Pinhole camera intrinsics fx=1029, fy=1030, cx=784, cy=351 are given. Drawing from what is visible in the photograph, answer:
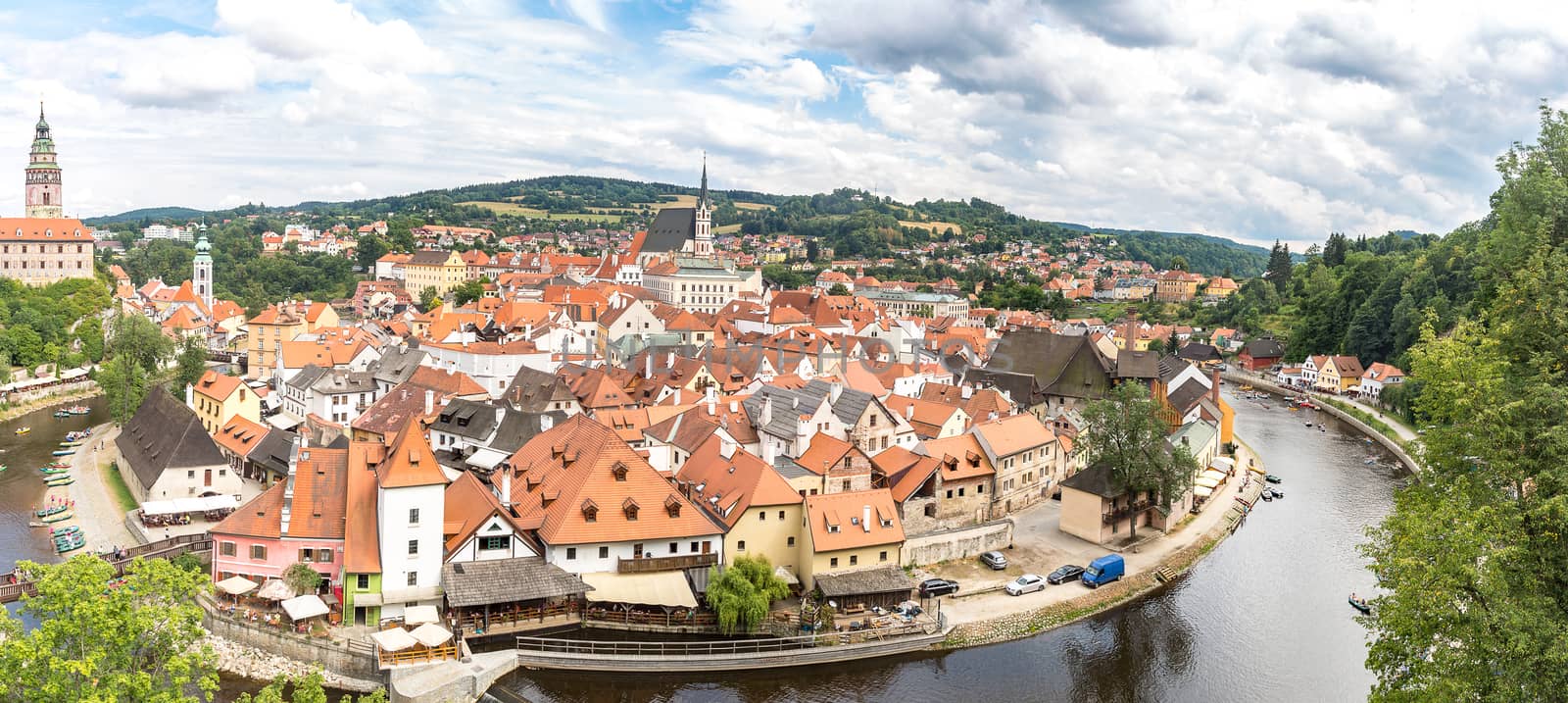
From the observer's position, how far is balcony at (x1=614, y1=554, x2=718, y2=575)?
2664 centimetres

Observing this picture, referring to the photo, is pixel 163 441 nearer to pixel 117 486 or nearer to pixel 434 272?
pixel 117 486

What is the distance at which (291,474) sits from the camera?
25531mm

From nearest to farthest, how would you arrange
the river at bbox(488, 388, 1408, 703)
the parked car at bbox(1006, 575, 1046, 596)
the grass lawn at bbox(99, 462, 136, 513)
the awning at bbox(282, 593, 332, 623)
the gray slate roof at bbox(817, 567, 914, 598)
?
1. the awning at bbox(282, 593, 332, 623)
2. the river at bbox(488, 388, 1408, 703)
3. the gray slate roof at bbox(817, 567, 914, 598)
4. the parked car at bbox(1006, 575, 1046, 596)
5. the grass lawn at bbox(99, 462, 136, 513)

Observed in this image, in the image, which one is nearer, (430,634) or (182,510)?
(430,634)

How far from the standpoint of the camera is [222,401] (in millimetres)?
43219

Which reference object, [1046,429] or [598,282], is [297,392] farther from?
[598,282]

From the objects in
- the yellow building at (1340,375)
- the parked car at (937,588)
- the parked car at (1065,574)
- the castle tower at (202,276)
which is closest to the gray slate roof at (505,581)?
the parked car at (937,588)

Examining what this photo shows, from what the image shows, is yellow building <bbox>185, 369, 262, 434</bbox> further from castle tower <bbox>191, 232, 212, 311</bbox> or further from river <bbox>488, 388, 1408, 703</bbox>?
castle tower <bbox>191, 232, 212, 311</bbox>

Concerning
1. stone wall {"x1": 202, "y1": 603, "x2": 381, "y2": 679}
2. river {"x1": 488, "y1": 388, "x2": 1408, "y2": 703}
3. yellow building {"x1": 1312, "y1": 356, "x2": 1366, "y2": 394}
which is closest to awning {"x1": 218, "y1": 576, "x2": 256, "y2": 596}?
stone wall {"x1": 202, "y1": 603, "x2": 381, "y2": 679}

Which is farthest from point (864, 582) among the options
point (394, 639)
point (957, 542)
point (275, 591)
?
point (275, 591)

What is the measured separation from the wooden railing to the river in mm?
12159

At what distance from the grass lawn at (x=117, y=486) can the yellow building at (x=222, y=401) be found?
3.73 metres

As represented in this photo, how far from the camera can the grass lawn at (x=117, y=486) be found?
36.0 metres

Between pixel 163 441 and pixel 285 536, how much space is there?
15185mm
